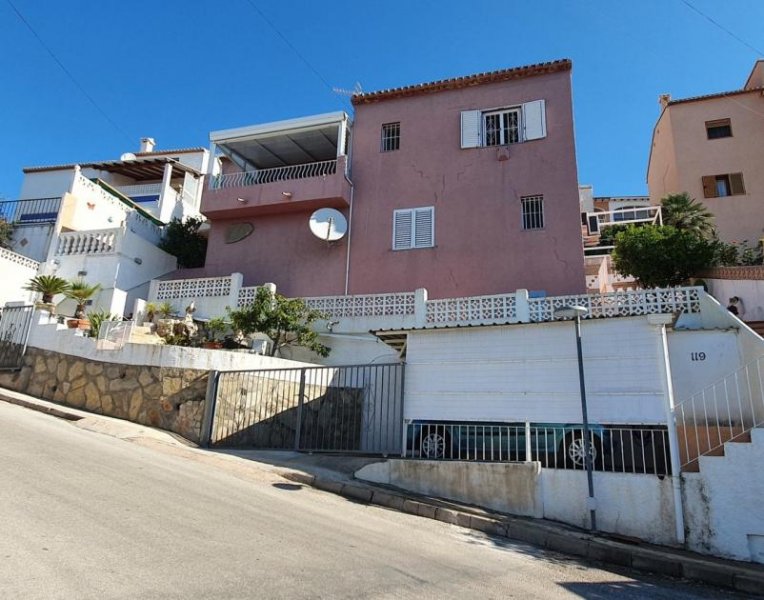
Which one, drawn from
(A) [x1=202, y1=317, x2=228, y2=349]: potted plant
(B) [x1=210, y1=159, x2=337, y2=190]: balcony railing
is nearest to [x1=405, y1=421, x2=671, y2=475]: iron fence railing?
(A) [x1=202, y1=317, x2=228, y2=349]: potted plant

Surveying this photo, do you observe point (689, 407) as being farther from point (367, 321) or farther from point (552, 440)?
point (367, 321)

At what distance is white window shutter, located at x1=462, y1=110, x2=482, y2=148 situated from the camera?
1759cm

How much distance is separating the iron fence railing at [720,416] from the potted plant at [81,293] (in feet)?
42.9

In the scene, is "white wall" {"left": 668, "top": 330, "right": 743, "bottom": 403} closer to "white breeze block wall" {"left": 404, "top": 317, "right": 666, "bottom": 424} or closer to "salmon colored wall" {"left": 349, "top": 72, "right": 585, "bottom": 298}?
"white breeze block wall" {"left": 404, "top": 317, "right": 666, "bottom": 424}

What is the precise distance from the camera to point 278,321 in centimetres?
1342

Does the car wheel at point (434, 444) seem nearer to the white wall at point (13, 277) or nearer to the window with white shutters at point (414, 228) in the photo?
the window with white shutters at point (414, 228)

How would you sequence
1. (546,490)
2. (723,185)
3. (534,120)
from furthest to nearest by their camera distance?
(723,185), (534,120), (546,490)

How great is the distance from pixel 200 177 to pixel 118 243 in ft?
38.1

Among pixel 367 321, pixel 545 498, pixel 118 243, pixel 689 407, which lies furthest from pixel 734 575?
pixel 118 243

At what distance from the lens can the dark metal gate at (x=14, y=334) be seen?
41.8ft

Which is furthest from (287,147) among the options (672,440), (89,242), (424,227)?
(672,440)

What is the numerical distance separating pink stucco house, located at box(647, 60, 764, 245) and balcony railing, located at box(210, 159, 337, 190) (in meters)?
18.7

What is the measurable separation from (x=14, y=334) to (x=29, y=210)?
8.58m

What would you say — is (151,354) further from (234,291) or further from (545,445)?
(545,445)
